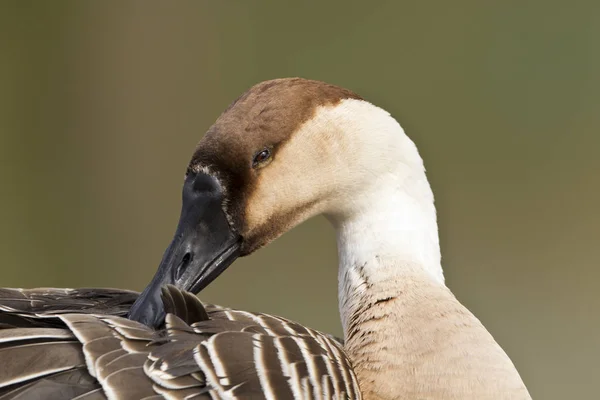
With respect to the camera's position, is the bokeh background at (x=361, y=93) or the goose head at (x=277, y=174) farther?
the bokeh background at (x=361, y=93)

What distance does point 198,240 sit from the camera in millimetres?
1588

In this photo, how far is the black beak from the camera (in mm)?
1567

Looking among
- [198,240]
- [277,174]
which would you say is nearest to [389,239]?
[277,174]

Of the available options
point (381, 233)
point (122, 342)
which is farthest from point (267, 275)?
point (122, 342)

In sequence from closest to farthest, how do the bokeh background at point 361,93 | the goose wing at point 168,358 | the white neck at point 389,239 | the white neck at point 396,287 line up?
the goose wing at point 168,358, the white neck at point 396,287, the white neck at point 389,239, the bokeh background at point 361,93

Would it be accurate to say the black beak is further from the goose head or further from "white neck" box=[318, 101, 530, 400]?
"white neck" box=[318, 101, 530, 400]

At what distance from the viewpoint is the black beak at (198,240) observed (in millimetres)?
1567

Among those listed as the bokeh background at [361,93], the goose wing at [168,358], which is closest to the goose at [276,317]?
the goose wing at [168,358]

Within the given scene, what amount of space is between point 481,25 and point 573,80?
64cm

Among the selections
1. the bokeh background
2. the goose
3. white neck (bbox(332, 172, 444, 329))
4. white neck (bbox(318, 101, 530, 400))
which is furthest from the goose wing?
the bokeh background

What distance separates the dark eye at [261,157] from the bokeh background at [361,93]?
2.82 metres

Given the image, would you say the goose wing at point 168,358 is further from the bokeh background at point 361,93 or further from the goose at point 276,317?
the bokeh background at point 361,93

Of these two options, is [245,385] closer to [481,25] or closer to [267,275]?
[267,275]

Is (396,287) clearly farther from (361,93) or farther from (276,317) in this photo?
(361,93)
